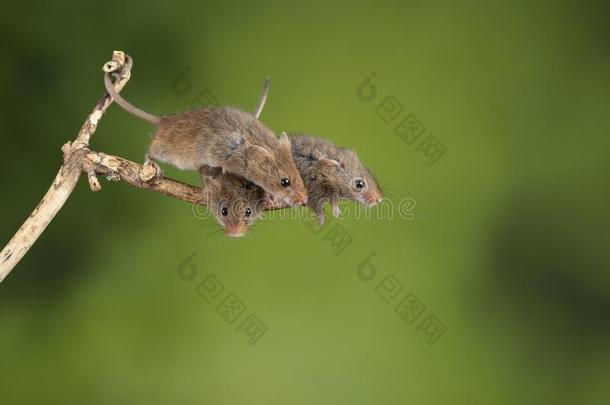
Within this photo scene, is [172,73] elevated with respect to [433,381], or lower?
elevated

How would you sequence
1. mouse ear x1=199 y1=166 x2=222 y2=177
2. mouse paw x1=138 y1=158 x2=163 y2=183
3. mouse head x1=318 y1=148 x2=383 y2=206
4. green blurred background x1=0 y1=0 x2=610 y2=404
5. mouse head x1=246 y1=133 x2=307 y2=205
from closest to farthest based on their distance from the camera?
mouse head x1=246 y1=133 x2=307 y2=205 < mouse head x1=318 y1=148 x2=383 y2=206 < mouse ear x1=199 y1=166 x2=222 y2=177 < mouse paw x1=138 y1=158 x2=163 y2=183 < green blurred background x1=0 y1=0 x2=610 y2=404

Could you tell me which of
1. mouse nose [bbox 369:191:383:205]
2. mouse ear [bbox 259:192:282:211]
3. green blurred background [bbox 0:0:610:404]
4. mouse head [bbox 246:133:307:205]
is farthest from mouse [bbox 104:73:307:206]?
green blurred background [bbox 0:0:610:404]

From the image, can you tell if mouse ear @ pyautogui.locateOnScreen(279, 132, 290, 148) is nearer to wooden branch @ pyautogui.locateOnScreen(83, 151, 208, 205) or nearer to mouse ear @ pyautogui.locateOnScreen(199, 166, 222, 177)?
mouse ear @ pyautogui.locateOnScreen(199, 166, 222, 177)

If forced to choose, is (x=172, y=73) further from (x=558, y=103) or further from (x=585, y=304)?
(x=585, y=304)

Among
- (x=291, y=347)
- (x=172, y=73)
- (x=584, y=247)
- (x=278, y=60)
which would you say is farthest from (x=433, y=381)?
(x=172, y=73)

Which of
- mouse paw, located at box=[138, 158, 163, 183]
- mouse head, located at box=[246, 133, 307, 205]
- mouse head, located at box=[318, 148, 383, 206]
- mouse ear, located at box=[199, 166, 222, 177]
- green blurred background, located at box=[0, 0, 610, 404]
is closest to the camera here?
mouse head, located at box=[246, 133, 307, 205]

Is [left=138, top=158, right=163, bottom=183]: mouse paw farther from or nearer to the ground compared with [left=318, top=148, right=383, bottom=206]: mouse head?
nearer to the ground

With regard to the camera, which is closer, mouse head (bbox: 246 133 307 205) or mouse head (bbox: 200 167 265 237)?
mouse head (bbox: 246 133 307 205)
